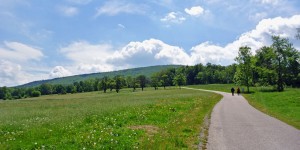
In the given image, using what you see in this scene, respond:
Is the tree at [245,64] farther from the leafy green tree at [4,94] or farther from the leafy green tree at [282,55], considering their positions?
the leafy green tree at [4,94]

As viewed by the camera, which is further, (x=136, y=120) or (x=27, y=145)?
(x=136, y=120)

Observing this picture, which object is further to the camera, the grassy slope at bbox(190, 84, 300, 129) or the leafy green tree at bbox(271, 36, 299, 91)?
the leafy green tree at bbox(271, 36, 299, 91)

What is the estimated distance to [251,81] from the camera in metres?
79.5

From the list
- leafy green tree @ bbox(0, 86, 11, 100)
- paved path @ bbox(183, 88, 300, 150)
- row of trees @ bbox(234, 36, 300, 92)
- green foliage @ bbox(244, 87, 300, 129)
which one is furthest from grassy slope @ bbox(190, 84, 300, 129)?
leafy green tree @ bbox(0, 86, 11, 100)

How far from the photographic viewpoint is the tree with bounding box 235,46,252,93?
79.2m

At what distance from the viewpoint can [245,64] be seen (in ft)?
266

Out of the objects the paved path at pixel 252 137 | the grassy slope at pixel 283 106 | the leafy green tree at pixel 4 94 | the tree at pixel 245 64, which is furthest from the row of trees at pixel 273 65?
the leafy green tree at pixel 4 94

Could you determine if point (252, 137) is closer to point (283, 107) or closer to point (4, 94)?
point (283, 107)

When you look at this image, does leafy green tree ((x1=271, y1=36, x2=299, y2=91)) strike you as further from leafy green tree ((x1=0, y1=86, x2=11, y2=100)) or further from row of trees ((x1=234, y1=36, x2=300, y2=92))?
leafy green tree ((x1=0, y1=86, x2=11, y2=100))

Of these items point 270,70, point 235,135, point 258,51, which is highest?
point 258,51

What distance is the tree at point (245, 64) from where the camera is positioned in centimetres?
7925

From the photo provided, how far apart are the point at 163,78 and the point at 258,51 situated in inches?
3069

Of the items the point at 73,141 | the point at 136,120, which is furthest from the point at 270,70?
the point at 73,141

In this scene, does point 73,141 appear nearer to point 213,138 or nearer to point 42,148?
point 42,148
